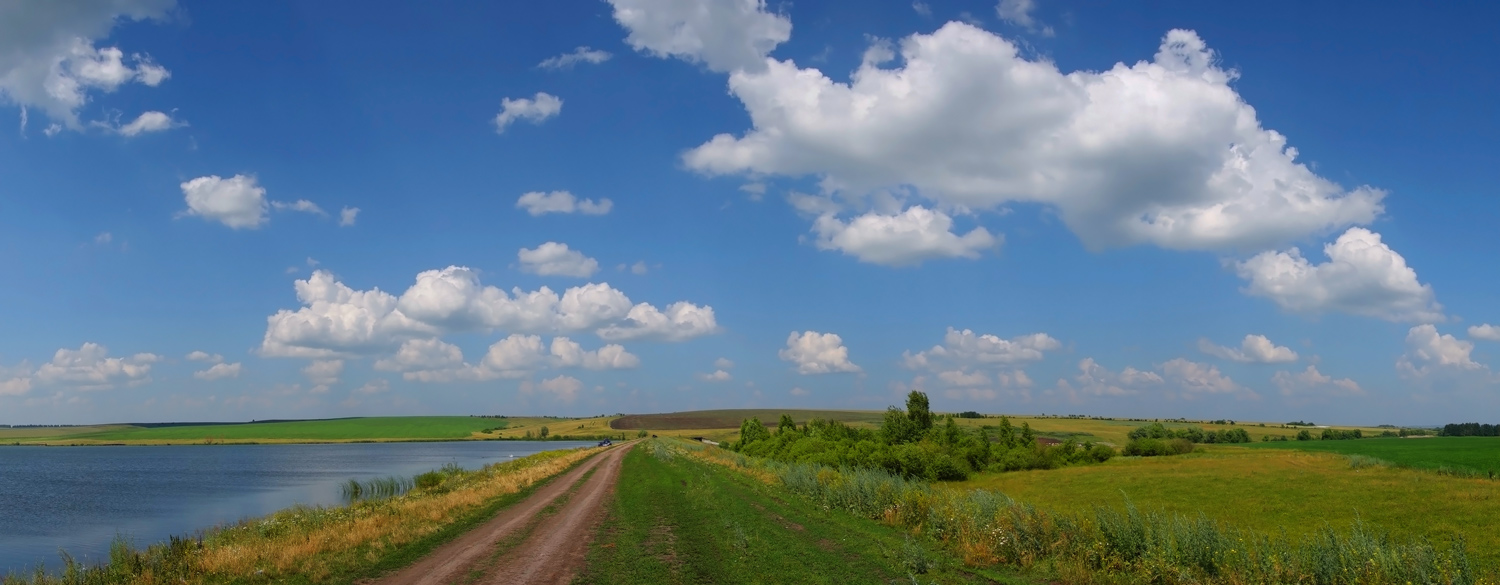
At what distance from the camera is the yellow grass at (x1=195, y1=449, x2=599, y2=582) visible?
15.8 m

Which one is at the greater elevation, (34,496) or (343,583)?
(343,583)

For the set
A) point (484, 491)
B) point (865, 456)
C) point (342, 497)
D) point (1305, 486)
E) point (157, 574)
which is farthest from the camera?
point (865, 456)

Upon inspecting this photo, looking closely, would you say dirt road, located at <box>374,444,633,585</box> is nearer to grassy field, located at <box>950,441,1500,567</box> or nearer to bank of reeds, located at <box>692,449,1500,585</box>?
bank of reeds, located at <box>692,449,1500,585</box>

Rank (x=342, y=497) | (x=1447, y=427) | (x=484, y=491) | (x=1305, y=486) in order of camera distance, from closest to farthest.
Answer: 1. (x=484, y=491)
2. (x=1305, y=486)
3. (x=342, y=497)
4. (x=1447, y=427)

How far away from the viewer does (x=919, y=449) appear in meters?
56.2

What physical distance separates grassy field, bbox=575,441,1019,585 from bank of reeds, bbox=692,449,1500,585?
1091mm

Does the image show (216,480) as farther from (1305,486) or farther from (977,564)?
(1305,486)

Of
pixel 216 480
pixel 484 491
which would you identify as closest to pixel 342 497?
pixel 484 491

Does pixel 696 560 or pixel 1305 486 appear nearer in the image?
pixel 696 560

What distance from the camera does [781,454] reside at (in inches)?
2638

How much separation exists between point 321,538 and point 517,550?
18.5ft

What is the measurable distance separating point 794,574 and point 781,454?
53159 millimetres

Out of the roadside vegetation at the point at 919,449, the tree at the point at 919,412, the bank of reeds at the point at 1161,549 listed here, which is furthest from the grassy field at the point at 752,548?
the tree at the point at 919,412

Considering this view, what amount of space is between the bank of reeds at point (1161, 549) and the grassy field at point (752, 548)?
1.09 meters
